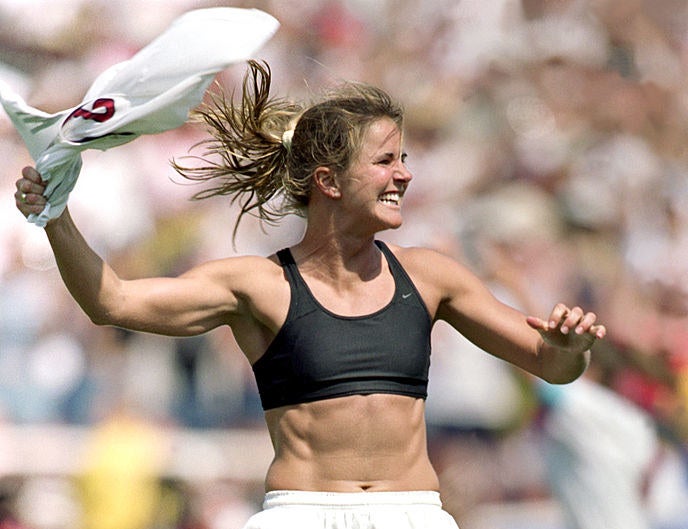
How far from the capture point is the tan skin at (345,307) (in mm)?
3186

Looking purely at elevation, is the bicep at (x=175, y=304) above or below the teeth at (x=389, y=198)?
below

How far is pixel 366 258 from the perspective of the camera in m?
3.49

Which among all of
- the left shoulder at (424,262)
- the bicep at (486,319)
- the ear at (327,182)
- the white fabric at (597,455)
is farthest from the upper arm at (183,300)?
the white fabric at (597,455)

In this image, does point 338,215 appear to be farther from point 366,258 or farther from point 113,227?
point 113,227

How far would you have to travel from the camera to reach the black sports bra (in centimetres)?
328

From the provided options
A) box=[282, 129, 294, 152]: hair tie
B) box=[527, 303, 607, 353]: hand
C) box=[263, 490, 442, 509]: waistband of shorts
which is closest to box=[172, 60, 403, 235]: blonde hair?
box=[282, 129, 294, 152]: hair tie

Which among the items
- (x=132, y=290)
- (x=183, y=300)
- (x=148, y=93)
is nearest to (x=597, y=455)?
(x=183, y=300)

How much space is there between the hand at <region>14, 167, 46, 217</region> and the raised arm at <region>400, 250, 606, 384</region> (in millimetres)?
1062

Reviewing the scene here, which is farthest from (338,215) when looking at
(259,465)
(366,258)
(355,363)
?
(259,465)

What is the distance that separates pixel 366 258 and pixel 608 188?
3.16 m

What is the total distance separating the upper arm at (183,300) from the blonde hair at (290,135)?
1.03 feet

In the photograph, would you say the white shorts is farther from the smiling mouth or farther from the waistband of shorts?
the smiling mouth

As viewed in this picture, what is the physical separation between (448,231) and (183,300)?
3.09 metres

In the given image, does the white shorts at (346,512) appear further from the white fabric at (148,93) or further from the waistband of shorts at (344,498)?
the white fabric at (148,93)
